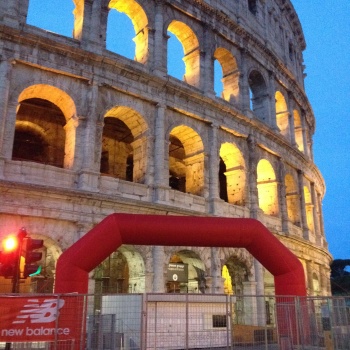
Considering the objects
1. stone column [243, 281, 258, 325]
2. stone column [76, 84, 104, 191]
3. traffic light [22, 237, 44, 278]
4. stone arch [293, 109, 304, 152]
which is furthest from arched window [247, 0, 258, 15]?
traffic light [22, 237, 44, 278]

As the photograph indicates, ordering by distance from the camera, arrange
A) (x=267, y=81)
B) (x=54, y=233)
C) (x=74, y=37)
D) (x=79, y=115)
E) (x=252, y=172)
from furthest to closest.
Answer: (x=267, y=81)
(x=252, y=172)
(x=74, y=37)
(x=79, y=115)
(x=54, y=233)

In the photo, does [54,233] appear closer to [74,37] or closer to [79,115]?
[79,115]

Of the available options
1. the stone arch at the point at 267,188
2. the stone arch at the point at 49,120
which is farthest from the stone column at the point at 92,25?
the stone arch at the point at 267,188

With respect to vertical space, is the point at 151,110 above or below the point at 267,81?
below

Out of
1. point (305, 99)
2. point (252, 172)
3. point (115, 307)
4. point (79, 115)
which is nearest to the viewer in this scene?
point (115, 307)

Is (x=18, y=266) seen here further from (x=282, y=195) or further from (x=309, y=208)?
(x=309, y=208)

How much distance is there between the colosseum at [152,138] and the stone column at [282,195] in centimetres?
5

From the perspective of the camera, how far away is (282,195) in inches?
806

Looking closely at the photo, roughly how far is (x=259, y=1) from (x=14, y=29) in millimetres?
14489

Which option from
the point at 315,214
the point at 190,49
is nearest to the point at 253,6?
the point at 190,49

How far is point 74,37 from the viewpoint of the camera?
1548cm

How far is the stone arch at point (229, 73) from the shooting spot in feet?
65.3

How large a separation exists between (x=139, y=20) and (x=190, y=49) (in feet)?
8.69

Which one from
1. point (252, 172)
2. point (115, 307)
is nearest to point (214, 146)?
point (252, 172)
